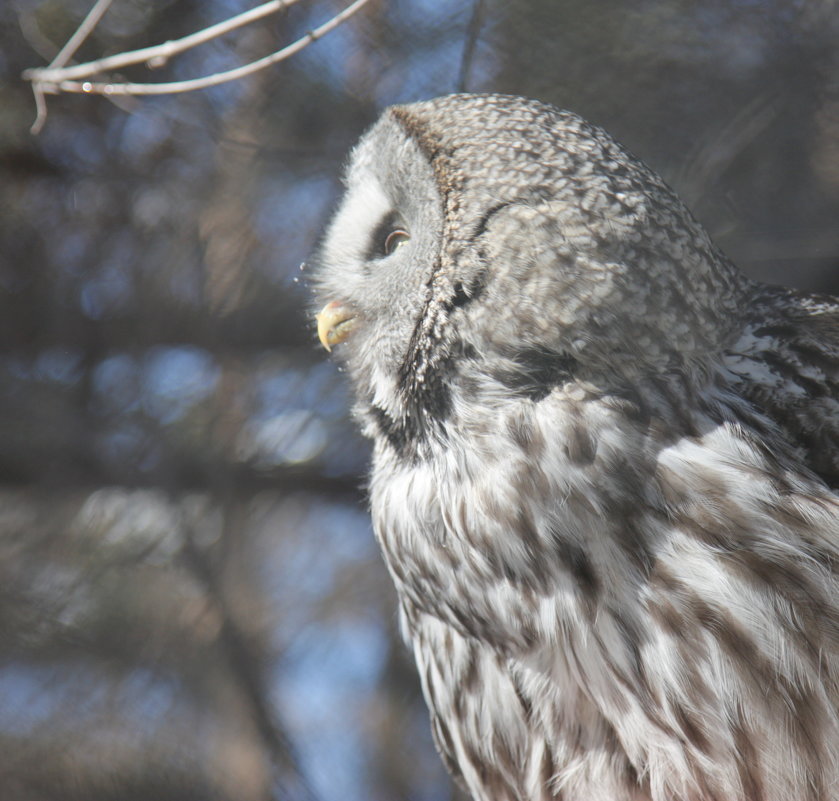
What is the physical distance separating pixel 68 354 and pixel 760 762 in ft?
4.97

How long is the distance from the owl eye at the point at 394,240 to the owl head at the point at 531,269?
0.07 m

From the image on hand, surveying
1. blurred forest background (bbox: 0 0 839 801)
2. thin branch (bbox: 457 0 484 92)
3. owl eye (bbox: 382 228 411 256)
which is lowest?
blurred forest background (bbox: 0 0 839 801)

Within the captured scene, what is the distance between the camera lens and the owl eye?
1174 millimetres

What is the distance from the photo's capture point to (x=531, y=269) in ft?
2.98

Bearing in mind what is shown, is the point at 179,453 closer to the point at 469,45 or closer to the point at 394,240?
the point at 394,240

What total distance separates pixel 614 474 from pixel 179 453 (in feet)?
3.83

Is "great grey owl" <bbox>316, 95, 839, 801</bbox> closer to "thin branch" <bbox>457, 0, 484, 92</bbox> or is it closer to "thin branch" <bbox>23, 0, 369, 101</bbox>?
"thin branch" <bbox>23, 0, 369, 101</bbox>

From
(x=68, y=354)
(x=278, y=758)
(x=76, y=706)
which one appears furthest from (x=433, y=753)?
(x=68, y=354)

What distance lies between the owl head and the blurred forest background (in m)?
0.70

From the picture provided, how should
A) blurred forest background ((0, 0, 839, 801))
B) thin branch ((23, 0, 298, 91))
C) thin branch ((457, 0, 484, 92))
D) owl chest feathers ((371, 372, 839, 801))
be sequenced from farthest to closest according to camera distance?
1. blurred forest background ((0, 0, 839, 801))
2. thin branch ((457, 0, 484, 92))
3. thin branch ((23, 0, 298, 91))
4. owl chest feathers ((371, 372, 839, 801))

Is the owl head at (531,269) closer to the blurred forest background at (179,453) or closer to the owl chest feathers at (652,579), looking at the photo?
the owl chest feathers at (652,579)


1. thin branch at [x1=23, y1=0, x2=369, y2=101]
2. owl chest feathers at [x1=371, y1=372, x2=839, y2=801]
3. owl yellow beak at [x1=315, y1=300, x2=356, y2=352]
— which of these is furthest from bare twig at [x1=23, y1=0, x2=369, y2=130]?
owl chest feathers at [x1=371, y1=372, x2=839, y2=801]

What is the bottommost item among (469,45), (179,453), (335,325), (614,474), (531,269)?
(179,453)

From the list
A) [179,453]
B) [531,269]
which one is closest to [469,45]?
[531,269]
